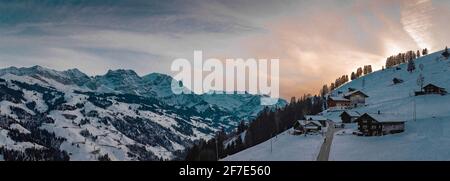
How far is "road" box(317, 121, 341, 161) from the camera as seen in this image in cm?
8075

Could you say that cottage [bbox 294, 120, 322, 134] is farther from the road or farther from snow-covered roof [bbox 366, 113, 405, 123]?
snow-covered roof [bbox 366, 113, 405, 123]

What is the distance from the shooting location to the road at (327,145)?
8075cm

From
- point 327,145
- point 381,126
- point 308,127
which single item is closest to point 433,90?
point 308,127

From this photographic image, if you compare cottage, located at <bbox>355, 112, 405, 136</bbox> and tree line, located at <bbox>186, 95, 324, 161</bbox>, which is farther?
tree line, located at <bbox>186, 95, 324, 161</bbox>

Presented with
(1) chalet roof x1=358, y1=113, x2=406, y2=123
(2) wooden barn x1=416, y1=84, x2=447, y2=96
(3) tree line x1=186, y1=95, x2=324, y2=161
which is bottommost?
(3) tree line x1=186, y1=95, x2=324, y2=161

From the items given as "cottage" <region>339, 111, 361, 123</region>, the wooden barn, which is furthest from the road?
the wooden barn

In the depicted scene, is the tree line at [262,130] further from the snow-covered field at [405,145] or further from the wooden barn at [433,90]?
the snow-covered field at [405,145]

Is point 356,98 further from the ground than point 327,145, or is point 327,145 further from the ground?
point 356,98

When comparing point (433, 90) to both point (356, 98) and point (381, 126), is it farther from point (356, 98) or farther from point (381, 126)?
point (381, 126)

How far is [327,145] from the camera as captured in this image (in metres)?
98.8
